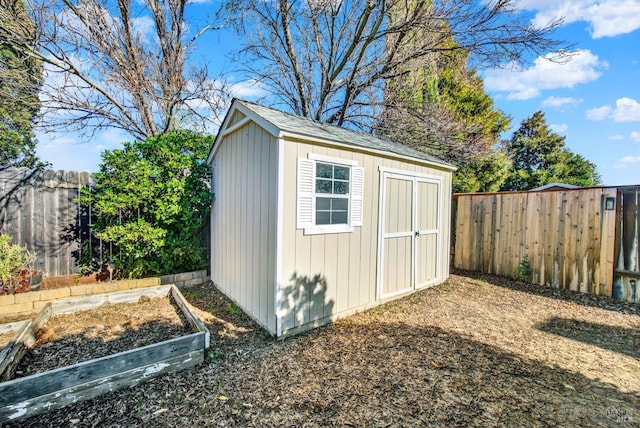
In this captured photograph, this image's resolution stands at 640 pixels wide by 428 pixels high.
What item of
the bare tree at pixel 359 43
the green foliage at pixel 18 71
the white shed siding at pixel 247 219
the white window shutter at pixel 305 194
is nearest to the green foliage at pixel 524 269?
the bare tree at pixel 359 43

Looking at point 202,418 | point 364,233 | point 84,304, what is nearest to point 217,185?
point 84,304

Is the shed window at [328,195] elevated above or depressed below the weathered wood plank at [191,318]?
above

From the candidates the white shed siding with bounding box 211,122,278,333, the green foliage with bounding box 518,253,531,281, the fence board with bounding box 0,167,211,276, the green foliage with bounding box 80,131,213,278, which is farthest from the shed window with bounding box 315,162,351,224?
the green foliage with bounding box 518,253,531,281

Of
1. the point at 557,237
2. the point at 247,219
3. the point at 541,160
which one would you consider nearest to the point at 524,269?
the point at 557,237

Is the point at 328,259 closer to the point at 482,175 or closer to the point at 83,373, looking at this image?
the point at 83,373

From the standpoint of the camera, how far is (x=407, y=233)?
5.10 metres

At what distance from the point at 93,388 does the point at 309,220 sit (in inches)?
104

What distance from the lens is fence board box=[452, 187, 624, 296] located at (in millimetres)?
5098

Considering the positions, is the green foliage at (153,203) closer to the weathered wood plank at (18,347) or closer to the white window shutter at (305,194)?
the weathered wood plank at (18,347)

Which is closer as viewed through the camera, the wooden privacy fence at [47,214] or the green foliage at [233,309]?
the green foliage at [233,309]

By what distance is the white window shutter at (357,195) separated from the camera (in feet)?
13.6

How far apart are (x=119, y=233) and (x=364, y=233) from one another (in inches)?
166

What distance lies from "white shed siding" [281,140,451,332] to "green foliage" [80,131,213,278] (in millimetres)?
2877

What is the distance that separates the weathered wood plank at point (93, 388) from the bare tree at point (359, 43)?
27.6 ft
